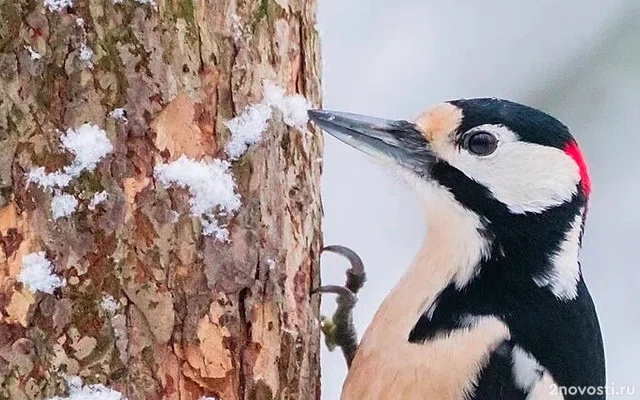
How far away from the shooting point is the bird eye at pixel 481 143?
1.77 metres

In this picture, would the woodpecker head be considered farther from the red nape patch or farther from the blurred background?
the blurred background

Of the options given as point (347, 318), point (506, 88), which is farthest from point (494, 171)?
point (506, 88)

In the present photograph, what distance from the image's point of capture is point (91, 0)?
138 cm

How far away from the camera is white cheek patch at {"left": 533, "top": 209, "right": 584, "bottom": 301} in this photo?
179cm

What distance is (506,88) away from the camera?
13.8 feet

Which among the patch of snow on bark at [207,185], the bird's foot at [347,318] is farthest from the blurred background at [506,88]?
the patch of snow on bark at [207,185]

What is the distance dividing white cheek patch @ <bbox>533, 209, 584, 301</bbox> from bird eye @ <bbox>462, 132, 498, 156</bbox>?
208 mm

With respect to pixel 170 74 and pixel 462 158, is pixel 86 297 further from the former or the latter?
pixel 462 158

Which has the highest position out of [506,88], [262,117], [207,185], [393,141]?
[506,88]

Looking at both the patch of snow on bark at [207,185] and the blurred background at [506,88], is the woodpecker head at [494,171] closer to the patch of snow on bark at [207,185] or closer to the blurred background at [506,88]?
the patch of snow on bark at [207,185]

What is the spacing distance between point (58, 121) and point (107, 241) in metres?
0.17

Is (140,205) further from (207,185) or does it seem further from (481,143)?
(481,143)

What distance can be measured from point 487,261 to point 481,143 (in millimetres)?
203

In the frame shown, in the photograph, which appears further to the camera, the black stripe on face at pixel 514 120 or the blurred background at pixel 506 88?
the blurred background at pixel 506 88
